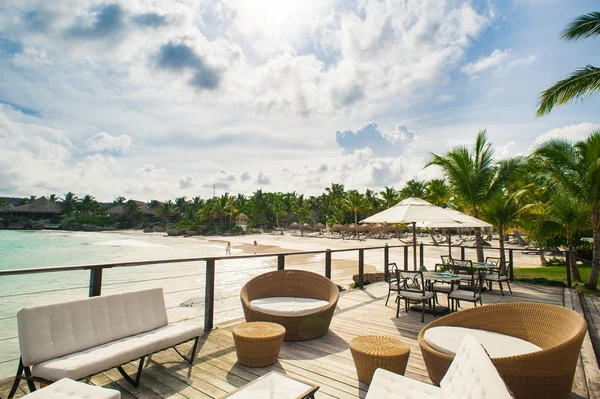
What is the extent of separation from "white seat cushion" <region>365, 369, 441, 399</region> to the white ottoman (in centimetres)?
161

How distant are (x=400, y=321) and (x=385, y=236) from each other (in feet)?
141

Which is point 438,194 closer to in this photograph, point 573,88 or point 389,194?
point 389,194

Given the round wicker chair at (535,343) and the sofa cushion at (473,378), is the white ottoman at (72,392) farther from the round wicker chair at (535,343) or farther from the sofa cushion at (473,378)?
the round wicker chair at (535,343)

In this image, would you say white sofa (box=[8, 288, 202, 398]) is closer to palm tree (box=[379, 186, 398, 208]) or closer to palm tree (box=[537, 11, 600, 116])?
palm tree (box=[537, 11, 600, 116])

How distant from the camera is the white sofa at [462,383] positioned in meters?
1.33

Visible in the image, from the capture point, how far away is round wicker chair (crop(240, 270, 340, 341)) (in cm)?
401

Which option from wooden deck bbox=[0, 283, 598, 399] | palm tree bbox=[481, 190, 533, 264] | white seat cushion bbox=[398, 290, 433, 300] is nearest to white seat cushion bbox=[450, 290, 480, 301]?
white seat cushion bbox=[398, 290, 433, 300]

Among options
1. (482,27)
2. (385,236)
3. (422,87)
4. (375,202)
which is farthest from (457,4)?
(375,202)

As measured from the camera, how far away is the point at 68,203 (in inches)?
2921

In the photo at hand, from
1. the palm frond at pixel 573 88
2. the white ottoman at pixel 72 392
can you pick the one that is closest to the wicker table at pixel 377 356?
the white ottoman at pixel 72 392

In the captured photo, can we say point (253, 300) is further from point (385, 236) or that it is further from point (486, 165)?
point (385, 236)

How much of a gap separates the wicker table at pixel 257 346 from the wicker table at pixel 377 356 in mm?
844

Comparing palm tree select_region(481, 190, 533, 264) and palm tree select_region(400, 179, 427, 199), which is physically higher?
palm tree select_region(400, 179, 427, 199)

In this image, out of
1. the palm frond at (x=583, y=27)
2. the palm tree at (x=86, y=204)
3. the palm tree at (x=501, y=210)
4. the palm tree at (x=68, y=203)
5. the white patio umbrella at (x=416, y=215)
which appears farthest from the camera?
the palm tree at (x=86, y=204)
